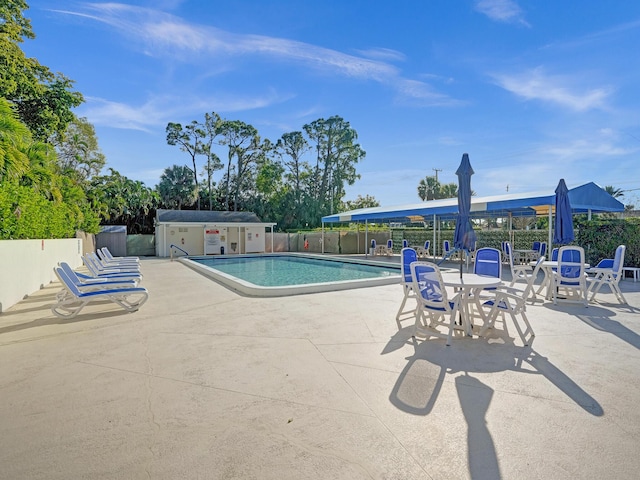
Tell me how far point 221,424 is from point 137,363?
172 centimetres

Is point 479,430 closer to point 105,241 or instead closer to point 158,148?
point 105,241

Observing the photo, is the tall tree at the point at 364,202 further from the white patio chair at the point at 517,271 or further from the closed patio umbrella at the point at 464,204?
the closed patio umbrella at the point at 464,204

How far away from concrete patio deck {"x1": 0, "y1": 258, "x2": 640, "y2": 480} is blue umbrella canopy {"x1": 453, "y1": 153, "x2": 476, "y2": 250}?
5.80ft

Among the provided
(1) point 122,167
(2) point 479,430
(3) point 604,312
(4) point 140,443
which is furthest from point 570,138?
(1) point 122,167

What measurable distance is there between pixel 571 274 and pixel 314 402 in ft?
19.6

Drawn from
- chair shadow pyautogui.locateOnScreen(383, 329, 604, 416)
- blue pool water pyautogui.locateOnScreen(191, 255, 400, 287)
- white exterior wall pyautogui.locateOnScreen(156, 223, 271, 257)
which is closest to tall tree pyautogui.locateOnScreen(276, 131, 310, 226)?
white exterior wall pyautogui.locateOnScreen(156, 223, 271, 257)

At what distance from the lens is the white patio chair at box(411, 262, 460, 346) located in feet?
14.2

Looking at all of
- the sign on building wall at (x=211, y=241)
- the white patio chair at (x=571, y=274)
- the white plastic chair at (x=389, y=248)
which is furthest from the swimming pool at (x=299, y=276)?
the white patio chair at (x=571, y=274)

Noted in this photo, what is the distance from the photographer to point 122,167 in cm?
3105

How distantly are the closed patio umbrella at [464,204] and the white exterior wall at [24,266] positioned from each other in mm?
7990

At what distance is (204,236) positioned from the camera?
23.5 meters

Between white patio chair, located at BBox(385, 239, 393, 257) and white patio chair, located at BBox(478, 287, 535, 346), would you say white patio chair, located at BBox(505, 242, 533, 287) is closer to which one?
white patio chair, located at BBox(478, 287, 535, 346)

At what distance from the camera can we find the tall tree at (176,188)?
3622 centimetres

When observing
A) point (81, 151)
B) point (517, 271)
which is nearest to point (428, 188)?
point (81, 151)
